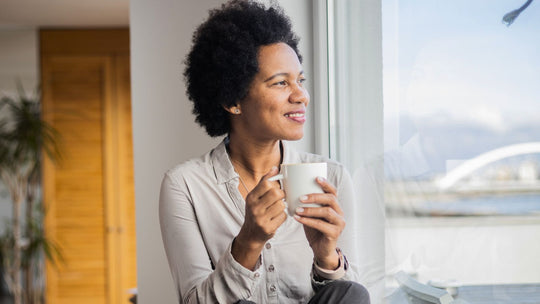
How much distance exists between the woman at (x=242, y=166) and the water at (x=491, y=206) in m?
0.26

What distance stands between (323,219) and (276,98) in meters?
0.40

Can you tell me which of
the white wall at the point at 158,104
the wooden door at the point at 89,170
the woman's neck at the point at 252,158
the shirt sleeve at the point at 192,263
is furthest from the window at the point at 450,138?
the wooden door at the point at 89,170

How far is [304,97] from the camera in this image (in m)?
1.36

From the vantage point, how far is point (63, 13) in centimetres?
463

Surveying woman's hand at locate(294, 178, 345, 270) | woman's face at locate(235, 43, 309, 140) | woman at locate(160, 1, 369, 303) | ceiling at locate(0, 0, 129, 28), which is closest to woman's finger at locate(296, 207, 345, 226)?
woman's hand at locate(294, 178, 345, 270)

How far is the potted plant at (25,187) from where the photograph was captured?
4758 millimetres

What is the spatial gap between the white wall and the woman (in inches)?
34.0

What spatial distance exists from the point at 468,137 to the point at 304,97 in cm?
50

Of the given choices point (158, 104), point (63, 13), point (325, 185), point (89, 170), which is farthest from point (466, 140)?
point (89, 170)

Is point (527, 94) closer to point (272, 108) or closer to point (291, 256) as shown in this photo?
point (272, 108)

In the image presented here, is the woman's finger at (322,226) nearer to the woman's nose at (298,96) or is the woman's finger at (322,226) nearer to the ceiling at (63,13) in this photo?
the woman's nose at (298,96)

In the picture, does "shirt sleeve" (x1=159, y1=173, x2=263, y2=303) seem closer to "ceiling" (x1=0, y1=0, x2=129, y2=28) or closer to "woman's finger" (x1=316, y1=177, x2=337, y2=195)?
"woman's finger" (x1=316, y1=177, x2=337, y2=195)

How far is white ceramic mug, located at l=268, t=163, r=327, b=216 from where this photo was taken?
40.2 inches

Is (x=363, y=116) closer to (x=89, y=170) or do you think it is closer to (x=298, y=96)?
(x=298, y=96)
